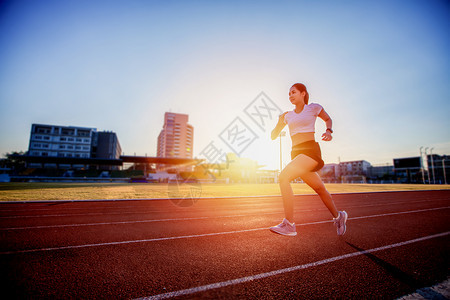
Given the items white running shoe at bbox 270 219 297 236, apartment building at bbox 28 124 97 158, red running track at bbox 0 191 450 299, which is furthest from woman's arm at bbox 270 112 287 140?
apartment building at bbox 28 124 97 158

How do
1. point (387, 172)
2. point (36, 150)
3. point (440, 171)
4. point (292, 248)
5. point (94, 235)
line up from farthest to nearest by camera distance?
point (387, 172) → point (36, 150) → point (440, 171) → point (94, 235) → point (292, 248)

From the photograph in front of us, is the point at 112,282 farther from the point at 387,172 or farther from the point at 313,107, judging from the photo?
the point at 387,172

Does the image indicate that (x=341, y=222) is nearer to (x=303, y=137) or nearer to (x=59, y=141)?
(x=303, y=137)

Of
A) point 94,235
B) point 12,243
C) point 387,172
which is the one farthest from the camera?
point 387,172

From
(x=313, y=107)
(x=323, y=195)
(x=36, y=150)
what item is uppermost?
(x=36, y=150)

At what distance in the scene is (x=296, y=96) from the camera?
344 centimetres

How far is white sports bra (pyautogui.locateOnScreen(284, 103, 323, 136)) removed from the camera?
10.6 feet

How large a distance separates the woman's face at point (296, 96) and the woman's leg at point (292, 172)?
0.90 m

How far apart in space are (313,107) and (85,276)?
366 centimetres

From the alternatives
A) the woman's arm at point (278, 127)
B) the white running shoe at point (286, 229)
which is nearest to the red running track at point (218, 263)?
the white running shoe at point (286, 229)

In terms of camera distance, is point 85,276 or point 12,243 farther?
point 12,243

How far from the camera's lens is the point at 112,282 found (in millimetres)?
2102

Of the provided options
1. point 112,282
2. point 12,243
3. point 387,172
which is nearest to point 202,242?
point 112,282

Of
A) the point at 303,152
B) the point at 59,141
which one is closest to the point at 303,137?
the point at 303,152
